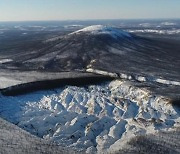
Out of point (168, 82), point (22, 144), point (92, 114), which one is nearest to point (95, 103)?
point (92, 114)

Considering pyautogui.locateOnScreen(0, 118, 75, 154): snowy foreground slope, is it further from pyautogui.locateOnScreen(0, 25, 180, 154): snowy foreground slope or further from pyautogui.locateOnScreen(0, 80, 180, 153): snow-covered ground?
pyautogui.locateOnScreen(0, 80, 180, 153): snow-covered ground

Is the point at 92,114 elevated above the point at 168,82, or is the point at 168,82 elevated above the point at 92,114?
the point at 92,114

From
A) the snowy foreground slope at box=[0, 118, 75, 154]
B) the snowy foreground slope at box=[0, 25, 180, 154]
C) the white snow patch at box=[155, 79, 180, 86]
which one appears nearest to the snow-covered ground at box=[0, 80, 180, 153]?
the snowy foreground slope at box=[0, 25, 180, 154]

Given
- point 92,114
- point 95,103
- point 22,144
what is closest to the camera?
point 22,144

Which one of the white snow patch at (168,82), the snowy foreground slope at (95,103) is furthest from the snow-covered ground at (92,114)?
the white snow patch at (168,82)

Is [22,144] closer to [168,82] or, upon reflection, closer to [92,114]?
[92,114]

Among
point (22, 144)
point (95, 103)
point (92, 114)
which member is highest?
point (95, 103)

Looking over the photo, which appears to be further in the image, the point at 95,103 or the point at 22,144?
the point at 95,103

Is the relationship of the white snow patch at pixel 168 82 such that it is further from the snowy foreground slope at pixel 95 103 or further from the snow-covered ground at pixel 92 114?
the snow-covered ground at pixel 92 114

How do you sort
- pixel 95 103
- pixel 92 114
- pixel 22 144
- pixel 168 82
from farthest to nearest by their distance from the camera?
pixel 168 82 → pixel 95 103 → pixel 92 114 → pixel 22 144

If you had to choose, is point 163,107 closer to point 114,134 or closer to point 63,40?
point 114,134

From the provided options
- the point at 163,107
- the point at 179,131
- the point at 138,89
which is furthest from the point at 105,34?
the point at 179,131
